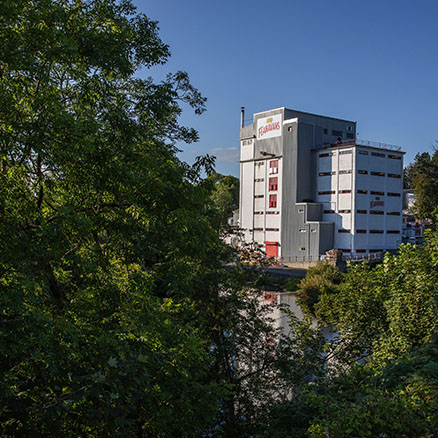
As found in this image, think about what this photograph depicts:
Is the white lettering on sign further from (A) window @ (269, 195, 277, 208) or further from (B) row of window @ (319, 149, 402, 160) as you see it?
(A) window @ (269, 195, 277, 208)

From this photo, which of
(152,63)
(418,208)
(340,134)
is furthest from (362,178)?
(152,63)

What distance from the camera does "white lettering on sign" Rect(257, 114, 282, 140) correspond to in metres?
55.2

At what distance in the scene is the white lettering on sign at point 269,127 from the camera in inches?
2174

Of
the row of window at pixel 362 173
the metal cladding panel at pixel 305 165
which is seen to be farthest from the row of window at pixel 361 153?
the row of window at pixel 362 173

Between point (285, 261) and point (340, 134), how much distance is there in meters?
18.6

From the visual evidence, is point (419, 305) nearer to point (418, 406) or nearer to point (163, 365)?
point (418, 406)

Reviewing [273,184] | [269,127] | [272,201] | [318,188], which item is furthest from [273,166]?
[318,188]

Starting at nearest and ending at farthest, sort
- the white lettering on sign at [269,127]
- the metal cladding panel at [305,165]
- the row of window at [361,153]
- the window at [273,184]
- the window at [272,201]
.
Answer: the row of window at [361,153] < the metal cladding panel at [305,165] < the white lettering on sign at [269,127] < the window at [272,201] < the window at [273,184]

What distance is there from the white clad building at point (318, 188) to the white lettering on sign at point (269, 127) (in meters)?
0.12

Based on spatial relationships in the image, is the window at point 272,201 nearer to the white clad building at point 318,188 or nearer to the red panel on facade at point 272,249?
the white clad building at point 318,188

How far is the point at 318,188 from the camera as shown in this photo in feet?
179

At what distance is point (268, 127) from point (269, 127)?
0.50 ft

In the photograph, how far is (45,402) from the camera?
5152 mm

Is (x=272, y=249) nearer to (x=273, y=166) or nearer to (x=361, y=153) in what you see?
(x=273, y=166)
